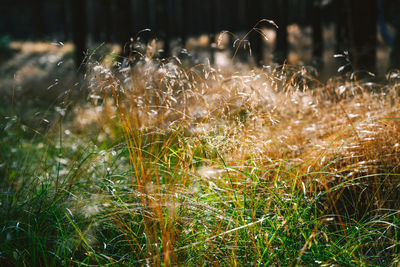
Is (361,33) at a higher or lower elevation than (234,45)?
higher

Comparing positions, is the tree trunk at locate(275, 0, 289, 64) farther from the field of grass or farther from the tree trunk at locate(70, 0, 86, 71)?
the field of grass

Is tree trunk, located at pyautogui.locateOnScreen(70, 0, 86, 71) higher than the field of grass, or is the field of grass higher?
tree trunk, located at pyautogui.locateOnScreen(70, 0, 86, 71)

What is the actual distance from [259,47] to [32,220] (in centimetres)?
907

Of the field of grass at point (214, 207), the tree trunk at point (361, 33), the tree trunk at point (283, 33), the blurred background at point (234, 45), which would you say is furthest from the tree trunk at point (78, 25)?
the field of grass at point (214, 207)

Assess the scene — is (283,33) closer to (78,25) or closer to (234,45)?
(78,25)

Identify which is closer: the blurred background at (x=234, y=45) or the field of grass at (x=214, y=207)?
the field of grass at (x=214, y=207)

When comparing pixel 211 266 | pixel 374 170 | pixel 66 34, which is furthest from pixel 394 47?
pixel 66 34

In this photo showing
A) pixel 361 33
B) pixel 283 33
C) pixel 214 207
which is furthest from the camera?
pixel 283 33

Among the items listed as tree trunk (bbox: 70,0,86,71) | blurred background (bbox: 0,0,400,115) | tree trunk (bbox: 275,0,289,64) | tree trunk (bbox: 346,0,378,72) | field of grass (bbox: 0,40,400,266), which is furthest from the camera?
tree trunk (bbox: 70,0,86,71)

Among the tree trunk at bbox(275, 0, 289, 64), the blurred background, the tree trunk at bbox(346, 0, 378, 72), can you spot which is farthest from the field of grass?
the tree trunk at bbox(275, 0, 289, 64)

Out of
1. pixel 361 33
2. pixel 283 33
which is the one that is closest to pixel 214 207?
pixel 361 33

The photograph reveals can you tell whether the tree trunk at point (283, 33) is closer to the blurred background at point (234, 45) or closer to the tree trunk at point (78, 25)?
the blurred background at point (234, 45)

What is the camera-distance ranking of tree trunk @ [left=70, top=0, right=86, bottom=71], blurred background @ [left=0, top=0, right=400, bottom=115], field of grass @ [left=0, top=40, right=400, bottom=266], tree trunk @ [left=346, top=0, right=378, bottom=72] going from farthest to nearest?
tree trunk @ [left=70, top=0, right=86, bottom=71] → tree trunk @ [left=346, top=0, right=378, bottom=72] → blurred background @ [left=0, top=0, right=400, bottom=115] → field of grass @ [left=0, top=40, right=400, bottom=266]

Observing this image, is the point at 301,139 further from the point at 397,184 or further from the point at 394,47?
the point at 394,47
